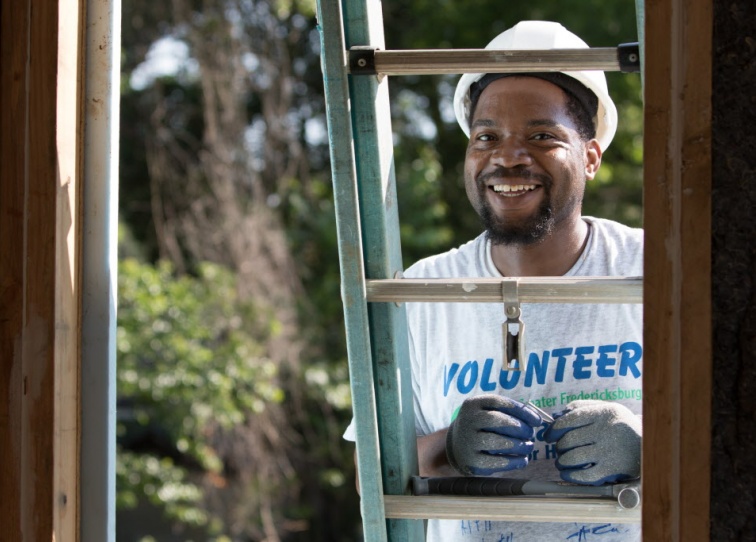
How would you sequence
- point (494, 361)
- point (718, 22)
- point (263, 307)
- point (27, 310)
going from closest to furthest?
point (718, 22) < point (27, 310) < point (494, 361) < point (263, 307)

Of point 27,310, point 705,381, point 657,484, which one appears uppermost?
point 27,310

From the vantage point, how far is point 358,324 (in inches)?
61.2

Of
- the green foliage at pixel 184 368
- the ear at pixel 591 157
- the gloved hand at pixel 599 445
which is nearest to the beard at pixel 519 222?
the ear at pixel 591 157

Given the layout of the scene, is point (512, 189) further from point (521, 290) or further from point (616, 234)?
point (521, 290)

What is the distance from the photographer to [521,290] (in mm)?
1474

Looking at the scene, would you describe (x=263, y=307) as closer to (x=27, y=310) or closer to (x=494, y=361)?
(x=494, y=361)

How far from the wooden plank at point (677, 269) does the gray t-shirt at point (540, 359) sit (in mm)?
616

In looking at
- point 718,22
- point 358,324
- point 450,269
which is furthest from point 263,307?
point 718,22

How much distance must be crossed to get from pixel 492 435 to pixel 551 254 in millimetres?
586

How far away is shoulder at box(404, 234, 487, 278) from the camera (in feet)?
7.04

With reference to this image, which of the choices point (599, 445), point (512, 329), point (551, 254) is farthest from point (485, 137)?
point (599, 445)

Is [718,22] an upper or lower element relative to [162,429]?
upper

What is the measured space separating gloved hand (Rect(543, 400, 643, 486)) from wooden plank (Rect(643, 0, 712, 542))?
35 centimetres

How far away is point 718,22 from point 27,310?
0.97m
